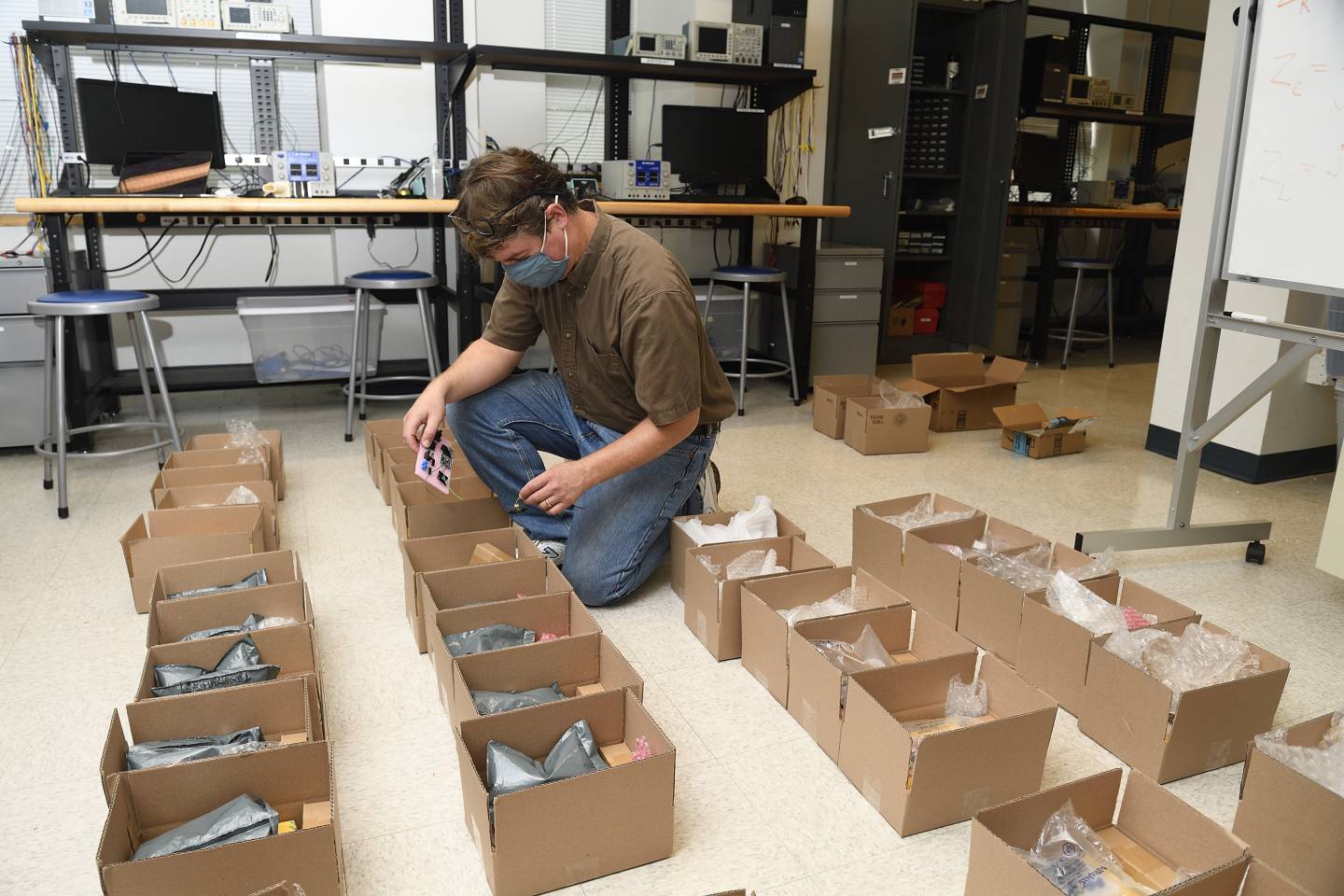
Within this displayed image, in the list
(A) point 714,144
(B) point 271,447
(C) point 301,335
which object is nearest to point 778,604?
(B) point 271,447

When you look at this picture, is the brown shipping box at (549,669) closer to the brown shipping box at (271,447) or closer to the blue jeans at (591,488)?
the blue jeans at (591,488)

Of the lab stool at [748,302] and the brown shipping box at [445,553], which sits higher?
the lab stool at [748,302]

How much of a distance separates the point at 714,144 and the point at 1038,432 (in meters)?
1.98

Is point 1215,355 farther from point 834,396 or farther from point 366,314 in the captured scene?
point 366,314

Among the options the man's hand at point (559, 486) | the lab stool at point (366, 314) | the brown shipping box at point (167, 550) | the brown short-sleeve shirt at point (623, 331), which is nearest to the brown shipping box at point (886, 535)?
the brown short-sleeve shirt at point (623, 331)

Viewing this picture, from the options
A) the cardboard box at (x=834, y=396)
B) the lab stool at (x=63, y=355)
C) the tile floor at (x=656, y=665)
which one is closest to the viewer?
the tile floor at (x=656, y=665)

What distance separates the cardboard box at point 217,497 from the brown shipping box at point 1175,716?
1.76 m

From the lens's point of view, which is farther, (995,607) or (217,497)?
(217,497)

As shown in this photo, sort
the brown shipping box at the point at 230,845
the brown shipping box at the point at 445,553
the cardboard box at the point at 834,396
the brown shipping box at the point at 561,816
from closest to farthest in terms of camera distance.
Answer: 1. the brown shipping box at the point at 230,845
2. the brown shipping box at the point at 561,816
3. the brown shipping box at the point at 445,553
4. the cardboard box at the point at 834,396

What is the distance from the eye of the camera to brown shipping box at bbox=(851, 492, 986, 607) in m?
2.07

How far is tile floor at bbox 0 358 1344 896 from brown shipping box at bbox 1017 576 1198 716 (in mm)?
80

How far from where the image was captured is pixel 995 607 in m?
1.80

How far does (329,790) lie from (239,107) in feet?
11.2

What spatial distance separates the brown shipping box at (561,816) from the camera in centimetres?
117
